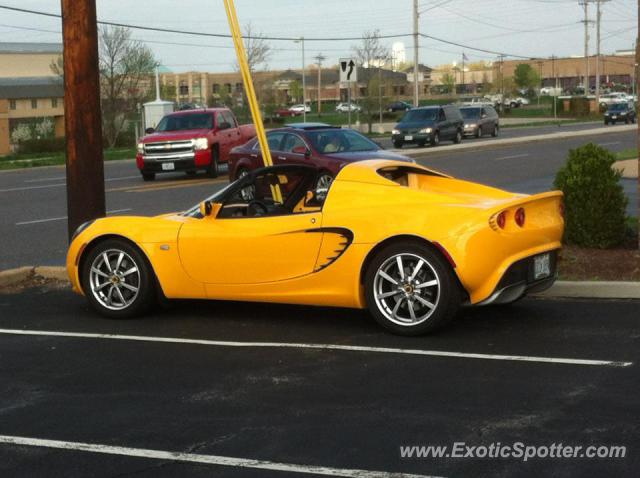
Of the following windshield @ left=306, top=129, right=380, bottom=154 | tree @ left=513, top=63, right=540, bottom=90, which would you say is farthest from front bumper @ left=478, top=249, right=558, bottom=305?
tree @ left=513, top=63, right=540, bottom=90

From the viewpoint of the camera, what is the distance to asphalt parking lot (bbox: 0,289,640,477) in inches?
212

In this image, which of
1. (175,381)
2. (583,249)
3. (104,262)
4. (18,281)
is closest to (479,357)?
(175,381)

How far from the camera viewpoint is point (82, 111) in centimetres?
1144

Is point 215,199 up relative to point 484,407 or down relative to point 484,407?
up

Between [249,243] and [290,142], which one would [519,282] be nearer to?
[249,243]

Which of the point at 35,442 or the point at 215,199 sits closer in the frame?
the point at 35,442

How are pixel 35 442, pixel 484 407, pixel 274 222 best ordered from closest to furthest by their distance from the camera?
pixel 35 442 < pixel 484 407 < pixel 274 222

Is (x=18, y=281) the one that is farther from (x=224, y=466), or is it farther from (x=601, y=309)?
(x=224, y=466)

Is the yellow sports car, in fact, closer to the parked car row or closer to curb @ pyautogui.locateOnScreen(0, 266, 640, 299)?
curb @ pyautogui.locateOnScreen(0, 266, 640, 299)

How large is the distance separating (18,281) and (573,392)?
6858mm

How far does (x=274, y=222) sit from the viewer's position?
→ 8.77 metres

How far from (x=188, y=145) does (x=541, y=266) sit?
70.7ft

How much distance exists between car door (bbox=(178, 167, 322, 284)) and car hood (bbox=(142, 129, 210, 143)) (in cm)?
2032

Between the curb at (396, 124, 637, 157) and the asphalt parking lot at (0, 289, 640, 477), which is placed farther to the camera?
the curb at (396, 124, 637, 157)
